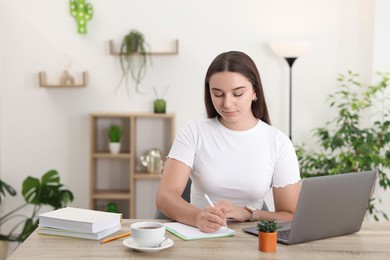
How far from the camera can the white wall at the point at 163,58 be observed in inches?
186

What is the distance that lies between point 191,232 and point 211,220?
0.09m

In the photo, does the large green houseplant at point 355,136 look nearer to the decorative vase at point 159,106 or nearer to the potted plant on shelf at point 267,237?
the decorative vase at point 159,106

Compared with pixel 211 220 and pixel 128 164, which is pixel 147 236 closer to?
pixel 211 220

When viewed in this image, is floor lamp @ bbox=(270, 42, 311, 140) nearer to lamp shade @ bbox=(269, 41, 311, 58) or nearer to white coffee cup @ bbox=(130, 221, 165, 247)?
lamp shade @ bbox=(269, 41, 311, 58)

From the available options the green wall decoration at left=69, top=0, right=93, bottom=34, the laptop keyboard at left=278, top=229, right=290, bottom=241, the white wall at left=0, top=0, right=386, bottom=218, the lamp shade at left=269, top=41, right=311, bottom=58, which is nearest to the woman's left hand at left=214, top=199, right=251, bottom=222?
the laptop keyboard at left=278, top=229, right=290, bottom=241

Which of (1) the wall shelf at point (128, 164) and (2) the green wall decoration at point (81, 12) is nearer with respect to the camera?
(2) the green wall decoration at point (81, 12)

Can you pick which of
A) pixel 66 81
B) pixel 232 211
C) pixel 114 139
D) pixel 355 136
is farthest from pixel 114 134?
pixel 232 211

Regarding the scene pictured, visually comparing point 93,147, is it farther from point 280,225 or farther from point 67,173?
point 280,225

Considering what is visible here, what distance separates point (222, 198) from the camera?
2582 millimetres

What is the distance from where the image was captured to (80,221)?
206 cm

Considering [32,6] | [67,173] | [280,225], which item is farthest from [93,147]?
[280,225]

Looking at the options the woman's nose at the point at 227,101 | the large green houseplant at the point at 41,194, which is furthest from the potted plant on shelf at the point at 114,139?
the woman's nose at the point at 227,101

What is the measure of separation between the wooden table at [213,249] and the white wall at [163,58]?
2.73 meters

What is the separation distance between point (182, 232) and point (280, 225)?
1.19 feet
